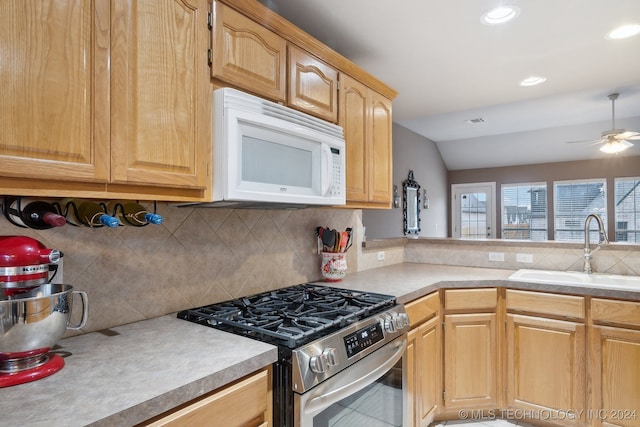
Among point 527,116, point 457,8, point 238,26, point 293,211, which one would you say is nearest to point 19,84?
point 238,26

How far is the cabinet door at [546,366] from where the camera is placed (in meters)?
2.10

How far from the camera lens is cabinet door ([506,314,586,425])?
→ 2.10 m

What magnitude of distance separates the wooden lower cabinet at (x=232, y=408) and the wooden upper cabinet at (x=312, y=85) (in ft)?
3.91

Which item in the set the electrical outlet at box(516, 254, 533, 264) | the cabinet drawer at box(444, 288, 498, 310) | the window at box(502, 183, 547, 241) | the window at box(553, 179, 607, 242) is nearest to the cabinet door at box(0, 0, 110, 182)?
the cabinet drawer at box(444, 288, 498, 310)

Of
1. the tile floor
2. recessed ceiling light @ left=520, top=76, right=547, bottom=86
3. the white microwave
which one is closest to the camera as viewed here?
the white microwave

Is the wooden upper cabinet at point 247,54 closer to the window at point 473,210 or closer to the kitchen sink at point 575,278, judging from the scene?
the kitchen sink at point 575,278

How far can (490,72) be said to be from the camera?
2.74 metres

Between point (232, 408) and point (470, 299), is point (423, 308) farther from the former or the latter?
point (232, 408)

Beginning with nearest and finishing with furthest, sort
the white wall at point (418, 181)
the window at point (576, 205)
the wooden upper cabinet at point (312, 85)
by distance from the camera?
the wooden upper cabinet at point (312, 85)
the white wall at point (418, 181)
the window at point (576, 205)

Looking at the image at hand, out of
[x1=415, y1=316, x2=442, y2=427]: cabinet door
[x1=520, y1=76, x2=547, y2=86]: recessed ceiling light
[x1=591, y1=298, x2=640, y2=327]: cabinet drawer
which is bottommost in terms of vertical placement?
[x1=415, y1=316, x2=442, y2=427]: cabinet door

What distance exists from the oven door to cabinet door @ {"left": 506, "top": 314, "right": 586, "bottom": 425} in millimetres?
873

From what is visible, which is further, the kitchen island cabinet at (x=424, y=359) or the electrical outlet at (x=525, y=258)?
the electrical outlet at (x=525, y=258)

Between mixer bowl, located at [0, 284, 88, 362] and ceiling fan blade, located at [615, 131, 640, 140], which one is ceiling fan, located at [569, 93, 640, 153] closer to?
ceiling fan blade, located at [615, 131, 640, 140]

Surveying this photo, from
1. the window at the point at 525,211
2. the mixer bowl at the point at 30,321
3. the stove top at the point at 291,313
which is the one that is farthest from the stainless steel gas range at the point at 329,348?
the window at the point at 525,211
